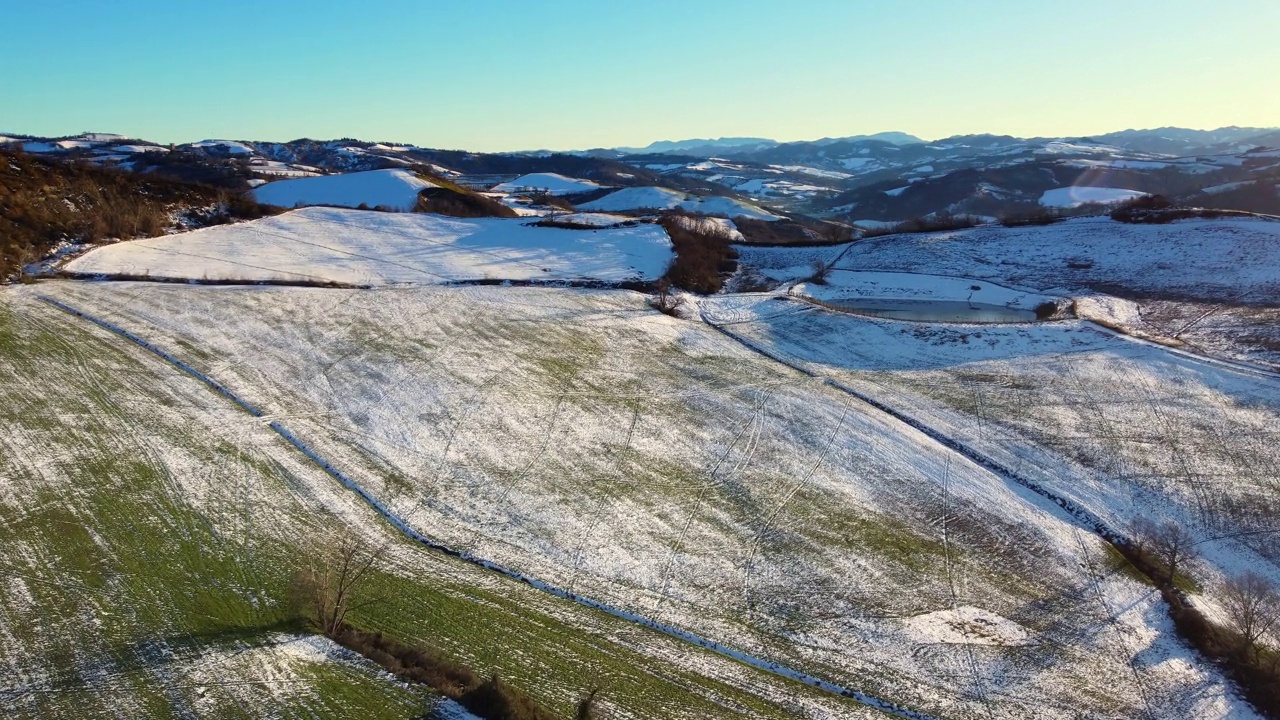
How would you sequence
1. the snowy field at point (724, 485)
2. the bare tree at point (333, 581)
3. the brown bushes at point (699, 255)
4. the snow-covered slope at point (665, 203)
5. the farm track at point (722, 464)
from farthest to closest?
the snow-covered slope at point (665, 203) → the brown bushes at point (699, 255) → the farm track at point (722, 464) → the snowy field at point (724, 485) → the bare tree at point (333, 581)

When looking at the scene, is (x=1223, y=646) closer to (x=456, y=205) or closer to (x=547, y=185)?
(x=456, y=205)

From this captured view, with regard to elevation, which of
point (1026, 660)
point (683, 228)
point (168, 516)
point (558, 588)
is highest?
point (683, 228)

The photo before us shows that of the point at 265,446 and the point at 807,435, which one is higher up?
the point at 265,446

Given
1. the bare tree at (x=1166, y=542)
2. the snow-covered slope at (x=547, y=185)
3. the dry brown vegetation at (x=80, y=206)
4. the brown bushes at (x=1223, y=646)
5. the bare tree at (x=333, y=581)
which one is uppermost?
the snow-covered slope at (x=547, y=185)

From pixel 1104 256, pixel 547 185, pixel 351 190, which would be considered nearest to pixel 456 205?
pixel 351 190

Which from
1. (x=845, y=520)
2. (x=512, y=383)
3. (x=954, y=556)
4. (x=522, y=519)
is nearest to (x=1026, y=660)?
(x=954, y=556)

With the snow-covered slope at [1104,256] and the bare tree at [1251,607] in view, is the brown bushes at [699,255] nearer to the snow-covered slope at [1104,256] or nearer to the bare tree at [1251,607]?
the snow-covered slope at [1104,256]

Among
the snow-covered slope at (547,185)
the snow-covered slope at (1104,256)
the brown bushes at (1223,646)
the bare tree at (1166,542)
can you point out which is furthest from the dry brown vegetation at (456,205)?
the brown bushes at (1223,646)

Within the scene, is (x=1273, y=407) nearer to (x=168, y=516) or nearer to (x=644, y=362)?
(x=644, y=362)
